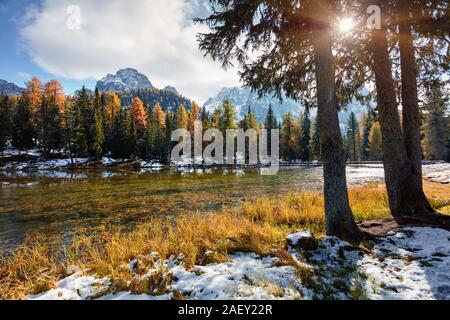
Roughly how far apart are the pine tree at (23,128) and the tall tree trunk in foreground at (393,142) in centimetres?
6705

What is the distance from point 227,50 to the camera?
7137mm

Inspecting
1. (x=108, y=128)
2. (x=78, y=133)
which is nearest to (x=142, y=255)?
(x=78, y=133)

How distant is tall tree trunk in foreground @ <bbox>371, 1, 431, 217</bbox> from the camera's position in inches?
285

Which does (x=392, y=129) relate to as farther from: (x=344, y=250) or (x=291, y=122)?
(x=291, y=122)

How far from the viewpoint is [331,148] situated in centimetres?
575

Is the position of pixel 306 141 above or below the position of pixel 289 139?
below

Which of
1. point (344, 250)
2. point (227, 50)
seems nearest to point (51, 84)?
point (227, 50)

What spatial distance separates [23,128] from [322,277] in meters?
68.1

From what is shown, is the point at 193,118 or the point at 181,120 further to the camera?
the point at 193,118

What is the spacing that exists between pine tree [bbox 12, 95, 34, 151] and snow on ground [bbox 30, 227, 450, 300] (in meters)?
64.7

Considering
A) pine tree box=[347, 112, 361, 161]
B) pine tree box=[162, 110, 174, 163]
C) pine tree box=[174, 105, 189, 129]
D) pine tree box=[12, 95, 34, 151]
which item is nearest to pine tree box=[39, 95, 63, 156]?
pine tree box=[12, 95, 34, 151]

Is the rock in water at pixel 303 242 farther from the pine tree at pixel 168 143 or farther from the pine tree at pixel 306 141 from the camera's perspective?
the pine tree at pixel 306 141

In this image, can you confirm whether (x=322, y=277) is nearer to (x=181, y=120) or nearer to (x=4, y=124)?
(x=4, y=124)
